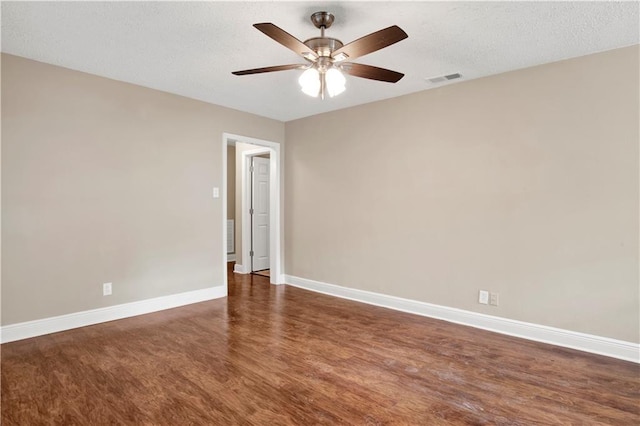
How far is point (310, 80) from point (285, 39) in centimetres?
42

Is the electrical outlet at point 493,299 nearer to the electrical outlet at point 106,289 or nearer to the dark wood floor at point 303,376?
the dark wood floor at point 303,376

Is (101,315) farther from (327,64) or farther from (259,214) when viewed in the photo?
(327,64)

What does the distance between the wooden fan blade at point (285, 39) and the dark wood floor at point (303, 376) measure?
7.25ft

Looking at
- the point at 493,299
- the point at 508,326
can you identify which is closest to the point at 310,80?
the point at 493,299

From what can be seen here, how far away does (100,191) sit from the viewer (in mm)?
3582

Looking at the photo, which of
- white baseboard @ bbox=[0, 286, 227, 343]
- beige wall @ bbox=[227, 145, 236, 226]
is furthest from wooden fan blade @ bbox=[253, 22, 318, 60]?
beige wall @ bbox=[227, 145, 236, 226]

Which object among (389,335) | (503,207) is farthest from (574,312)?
(389,335)

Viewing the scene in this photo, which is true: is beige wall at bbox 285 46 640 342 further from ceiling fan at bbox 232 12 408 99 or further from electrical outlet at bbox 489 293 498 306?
ceiling fan at bbox 232 12 408 99

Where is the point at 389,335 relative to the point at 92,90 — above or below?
below

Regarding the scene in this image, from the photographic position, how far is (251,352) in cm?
290

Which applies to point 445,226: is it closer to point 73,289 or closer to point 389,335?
point 389,335

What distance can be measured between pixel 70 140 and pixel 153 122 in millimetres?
862

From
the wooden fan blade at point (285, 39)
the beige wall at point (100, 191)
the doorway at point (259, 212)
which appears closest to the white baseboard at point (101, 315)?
the beige wall at point (100, 191)

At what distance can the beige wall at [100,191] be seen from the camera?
3098mm
